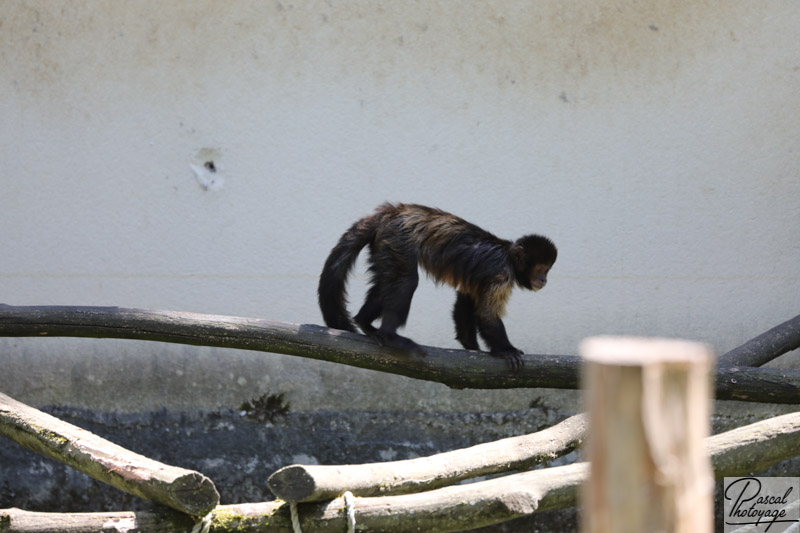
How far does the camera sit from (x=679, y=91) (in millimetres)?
5656

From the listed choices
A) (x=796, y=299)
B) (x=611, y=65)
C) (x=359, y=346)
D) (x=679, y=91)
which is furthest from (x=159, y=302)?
(x=796, y=299)

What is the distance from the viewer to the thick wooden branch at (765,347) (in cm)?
445

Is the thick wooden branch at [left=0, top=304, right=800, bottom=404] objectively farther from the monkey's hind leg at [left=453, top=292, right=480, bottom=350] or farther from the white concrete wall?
the white concrete wall

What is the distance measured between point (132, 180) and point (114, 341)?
3.31 feet

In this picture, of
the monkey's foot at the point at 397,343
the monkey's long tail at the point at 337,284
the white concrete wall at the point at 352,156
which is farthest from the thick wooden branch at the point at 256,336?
the white concrete wall at the point at 352,156

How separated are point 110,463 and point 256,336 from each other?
962mm

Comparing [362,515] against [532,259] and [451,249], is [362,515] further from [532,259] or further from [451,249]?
[532,259]

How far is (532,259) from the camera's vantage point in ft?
14.1

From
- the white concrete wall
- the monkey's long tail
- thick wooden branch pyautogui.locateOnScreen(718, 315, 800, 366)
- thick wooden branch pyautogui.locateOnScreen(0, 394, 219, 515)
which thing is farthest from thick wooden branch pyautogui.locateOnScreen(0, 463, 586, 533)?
the white concrete wall

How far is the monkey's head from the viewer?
426cm

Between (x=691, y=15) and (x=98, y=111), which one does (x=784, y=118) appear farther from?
(x=98, y=111)

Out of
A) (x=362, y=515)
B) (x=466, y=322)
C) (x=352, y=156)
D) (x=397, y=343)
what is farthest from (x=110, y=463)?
(x=352, y=156)

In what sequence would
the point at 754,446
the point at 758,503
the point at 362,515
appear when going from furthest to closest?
1. the point at 758,503
2. the point at 754,446
3. the point at 362,515

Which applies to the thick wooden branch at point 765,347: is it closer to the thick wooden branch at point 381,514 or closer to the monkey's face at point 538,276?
the monkey's face at point 538,276
